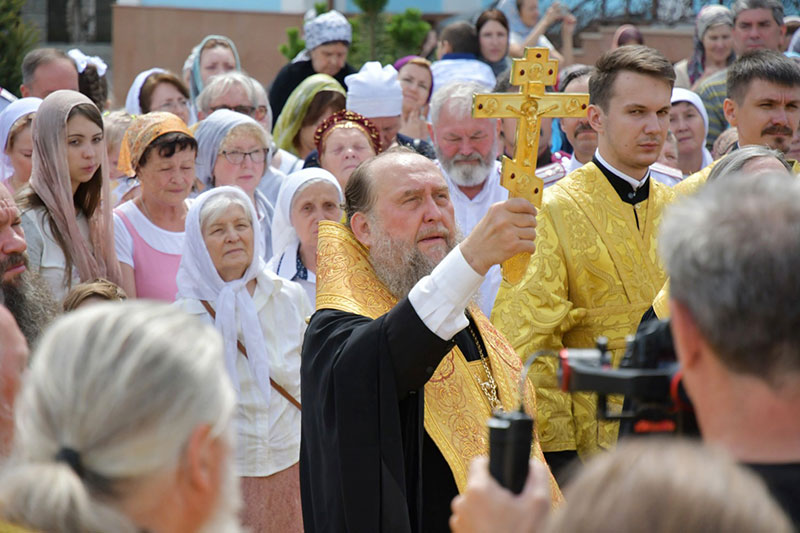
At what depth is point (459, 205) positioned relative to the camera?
656 centimetres

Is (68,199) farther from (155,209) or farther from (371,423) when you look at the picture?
(371,423)

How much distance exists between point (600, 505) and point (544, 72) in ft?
7.78

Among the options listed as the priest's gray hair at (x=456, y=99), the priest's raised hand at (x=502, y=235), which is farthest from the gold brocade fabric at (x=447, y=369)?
the priest's gray hair at (x=456, y=99)

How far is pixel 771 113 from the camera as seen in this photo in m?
5.84

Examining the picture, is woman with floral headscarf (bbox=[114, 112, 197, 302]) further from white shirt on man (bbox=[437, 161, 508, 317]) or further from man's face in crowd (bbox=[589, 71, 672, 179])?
man's face in crowd (bbox=[589, 71, 672, 179])

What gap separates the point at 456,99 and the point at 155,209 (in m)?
1.83

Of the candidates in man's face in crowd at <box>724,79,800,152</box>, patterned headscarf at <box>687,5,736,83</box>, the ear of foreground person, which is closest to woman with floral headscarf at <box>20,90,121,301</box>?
man's face in crowd at <box>724,79,800,152</box>

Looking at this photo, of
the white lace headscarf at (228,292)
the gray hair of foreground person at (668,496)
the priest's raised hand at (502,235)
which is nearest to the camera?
the gray hair of foreground person at (668,496)

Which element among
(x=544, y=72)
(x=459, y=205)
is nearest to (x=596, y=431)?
(x=544, y=72)

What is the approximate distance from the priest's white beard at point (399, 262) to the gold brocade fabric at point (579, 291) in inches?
24.2

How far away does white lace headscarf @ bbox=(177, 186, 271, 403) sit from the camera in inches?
210

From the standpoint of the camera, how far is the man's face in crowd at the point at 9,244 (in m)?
4.34

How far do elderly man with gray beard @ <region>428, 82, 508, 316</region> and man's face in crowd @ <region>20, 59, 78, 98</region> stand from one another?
2558 millimetres

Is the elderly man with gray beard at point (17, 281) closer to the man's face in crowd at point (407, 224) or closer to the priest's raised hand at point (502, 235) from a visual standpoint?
the man's face in crowd at point (407, 224)
